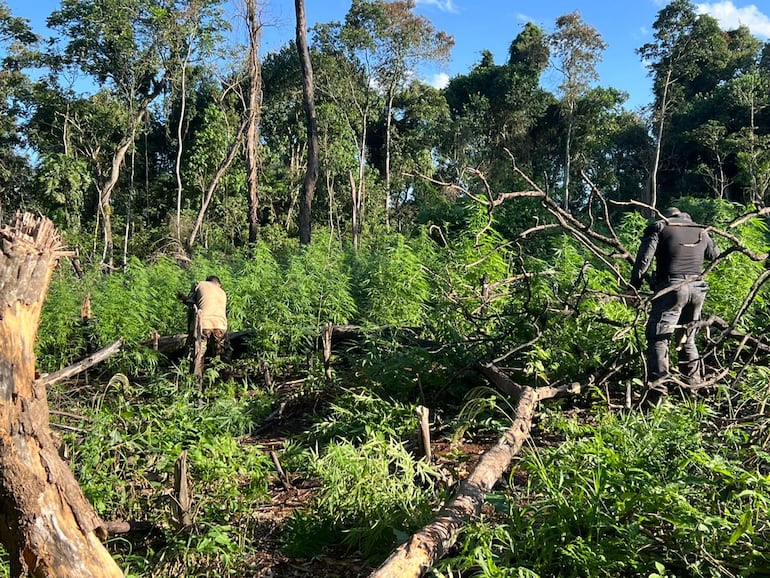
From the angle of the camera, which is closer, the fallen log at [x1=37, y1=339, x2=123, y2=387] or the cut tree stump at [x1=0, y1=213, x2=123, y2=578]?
the cut tree stump at [x1=0, y1=213, x2=123, y2=578]

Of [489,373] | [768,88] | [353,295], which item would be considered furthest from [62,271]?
[768,88]

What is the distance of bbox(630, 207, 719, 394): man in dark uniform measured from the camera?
5508 mm

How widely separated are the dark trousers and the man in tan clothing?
541cm

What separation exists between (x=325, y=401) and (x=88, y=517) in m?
4.60

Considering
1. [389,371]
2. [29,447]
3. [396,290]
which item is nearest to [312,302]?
[396,290]

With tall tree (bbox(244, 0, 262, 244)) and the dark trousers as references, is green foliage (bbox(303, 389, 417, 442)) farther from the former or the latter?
tall tree (bbox(244, 0, 262, 244))

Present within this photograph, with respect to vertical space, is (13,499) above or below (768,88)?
below

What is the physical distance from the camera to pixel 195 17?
955 inches

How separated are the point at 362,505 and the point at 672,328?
10.3ft

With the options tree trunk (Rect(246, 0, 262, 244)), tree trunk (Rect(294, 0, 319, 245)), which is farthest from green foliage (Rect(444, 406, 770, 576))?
tree trunk (Rect(246, 0, 262, 244))

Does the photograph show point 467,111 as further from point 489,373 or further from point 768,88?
point 489,373

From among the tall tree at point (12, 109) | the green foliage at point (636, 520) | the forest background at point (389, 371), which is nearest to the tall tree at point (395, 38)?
the forest background at point (389, 371)

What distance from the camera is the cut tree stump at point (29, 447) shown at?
7.21ft

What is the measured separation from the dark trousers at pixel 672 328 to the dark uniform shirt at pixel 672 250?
0.12m
